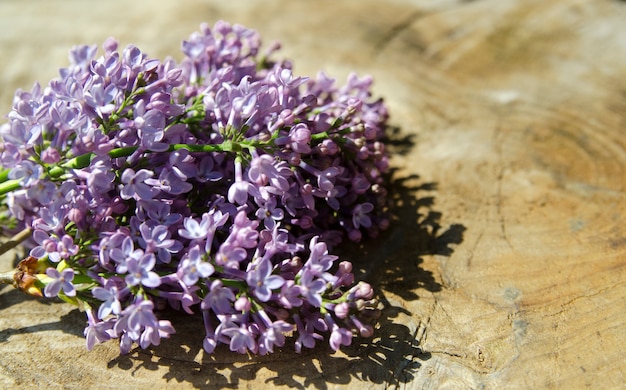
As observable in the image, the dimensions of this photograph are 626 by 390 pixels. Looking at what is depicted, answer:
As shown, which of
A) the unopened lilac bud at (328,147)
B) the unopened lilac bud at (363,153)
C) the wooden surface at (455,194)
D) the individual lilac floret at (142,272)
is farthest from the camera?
the unopened lilac bud at (363,153)

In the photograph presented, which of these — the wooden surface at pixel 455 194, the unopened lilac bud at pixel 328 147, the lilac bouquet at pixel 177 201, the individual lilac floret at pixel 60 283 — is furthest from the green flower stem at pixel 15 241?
the unopened lilac bud at pixel 328 147

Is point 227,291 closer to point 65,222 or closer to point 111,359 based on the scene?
point 111,359

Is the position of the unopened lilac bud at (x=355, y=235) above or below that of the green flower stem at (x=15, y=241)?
below

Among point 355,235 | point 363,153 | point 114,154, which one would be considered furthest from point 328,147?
point 114,154

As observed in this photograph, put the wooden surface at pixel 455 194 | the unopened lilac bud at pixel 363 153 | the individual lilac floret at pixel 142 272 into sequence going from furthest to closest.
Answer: the unopened lilac bud at pixel 363 153 → the wooden surface at pixel 455 194 → the individual lilac floret at pixel 142 272

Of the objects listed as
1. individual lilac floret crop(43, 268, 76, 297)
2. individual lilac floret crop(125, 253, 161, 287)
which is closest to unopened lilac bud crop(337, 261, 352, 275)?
individual lilac floret crop(125, 253, 161, 287)

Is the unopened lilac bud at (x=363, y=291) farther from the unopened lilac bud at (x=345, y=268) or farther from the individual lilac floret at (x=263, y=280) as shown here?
the individual lilac floret at (x=263, y=280)

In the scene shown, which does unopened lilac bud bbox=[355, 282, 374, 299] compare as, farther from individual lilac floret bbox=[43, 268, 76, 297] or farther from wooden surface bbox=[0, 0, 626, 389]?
individual lilac floret bbox=[43, 268, 76, 297]
